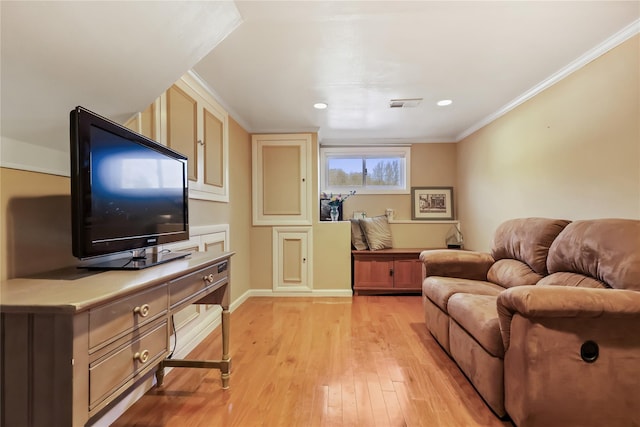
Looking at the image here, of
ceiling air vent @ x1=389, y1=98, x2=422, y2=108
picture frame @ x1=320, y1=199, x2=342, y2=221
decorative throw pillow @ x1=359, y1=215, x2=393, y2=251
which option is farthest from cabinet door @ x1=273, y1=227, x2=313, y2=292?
ceiling air vent @ x1=389, y1=98, x2=422, y2=108

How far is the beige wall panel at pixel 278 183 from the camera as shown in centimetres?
382

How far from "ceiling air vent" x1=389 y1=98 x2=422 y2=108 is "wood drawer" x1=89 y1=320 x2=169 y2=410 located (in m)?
2.66

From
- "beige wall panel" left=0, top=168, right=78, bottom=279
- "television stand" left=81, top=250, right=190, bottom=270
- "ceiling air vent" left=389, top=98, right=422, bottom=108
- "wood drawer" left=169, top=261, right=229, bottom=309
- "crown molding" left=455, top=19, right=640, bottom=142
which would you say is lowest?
"wood drawer" left=169, top=261, right=229, bottom=309

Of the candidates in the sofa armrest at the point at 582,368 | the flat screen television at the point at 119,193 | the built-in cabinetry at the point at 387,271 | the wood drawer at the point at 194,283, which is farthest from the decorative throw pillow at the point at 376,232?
A: the flat screen television at the point at 119,193

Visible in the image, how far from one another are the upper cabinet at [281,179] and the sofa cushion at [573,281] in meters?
2.56

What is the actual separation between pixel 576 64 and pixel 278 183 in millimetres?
3052

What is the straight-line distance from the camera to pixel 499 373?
1.48 metres

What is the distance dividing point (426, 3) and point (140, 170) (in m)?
1.67

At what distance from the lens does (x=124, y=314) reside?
36.4 inches

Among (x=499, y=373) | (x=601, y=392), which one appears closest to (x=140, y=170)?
(x=499, y=373)

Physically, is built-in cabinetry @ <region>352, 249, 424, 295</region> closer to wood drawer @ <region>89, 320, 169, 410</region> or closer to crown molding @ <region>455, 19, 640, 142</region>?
crown molding @ <region>455, 19, 640, 142</region>

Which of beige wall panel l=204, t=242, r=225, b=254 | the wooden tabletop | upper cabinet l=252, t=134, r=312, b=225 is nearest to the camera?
the wooden tabletop

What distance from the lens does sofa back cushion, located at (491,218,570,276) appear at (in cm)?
209

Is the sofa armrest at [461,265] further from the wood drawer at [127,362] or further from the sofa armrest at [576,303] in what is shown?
the wood drawer at [127,362]
